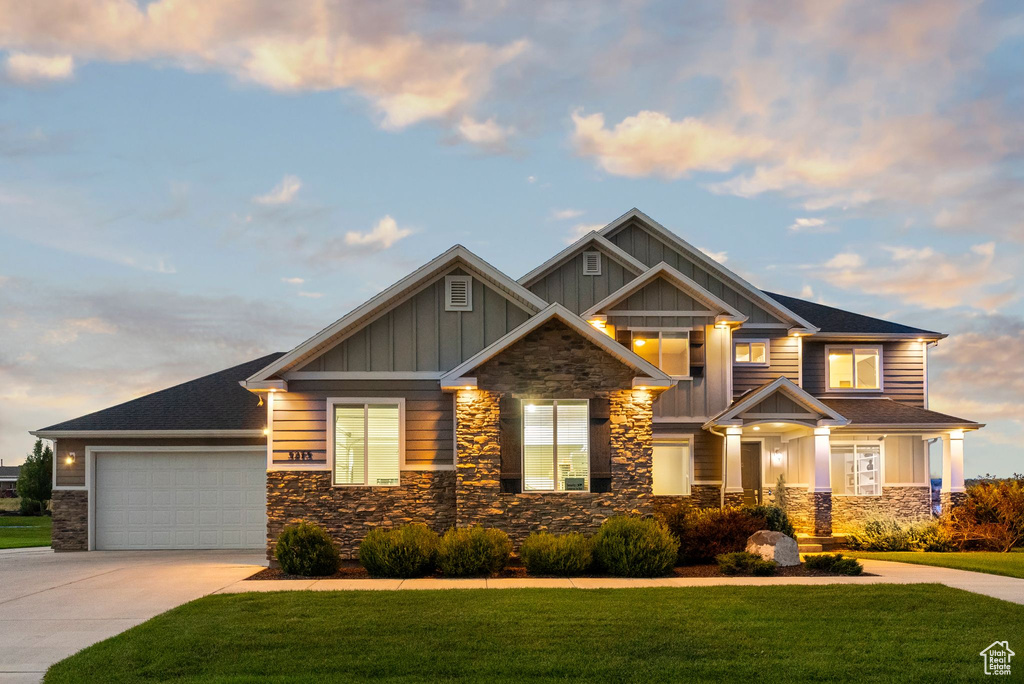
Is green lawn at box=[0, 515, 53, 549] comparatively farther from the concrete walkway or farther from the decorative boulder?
the decorative boulder

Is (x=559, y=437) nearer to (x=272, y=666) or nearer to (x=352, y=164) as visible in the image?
(x=272, y=666)

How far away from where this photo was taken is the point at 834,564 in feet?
51.4

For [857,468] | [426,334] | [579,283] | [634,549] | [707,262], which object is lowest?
[634,549]

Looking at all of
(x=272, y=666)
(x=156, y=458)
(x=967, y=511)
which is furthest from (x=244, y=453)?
(x=967, y=511)

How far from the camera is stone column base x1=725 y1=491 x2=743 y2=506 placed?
22359mm

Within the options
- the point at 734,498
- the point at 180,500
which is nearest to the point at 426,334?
the point at 180,500

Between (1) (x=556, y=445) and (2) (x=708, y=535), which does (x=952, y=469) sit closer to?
(2) (x=708, y=535)

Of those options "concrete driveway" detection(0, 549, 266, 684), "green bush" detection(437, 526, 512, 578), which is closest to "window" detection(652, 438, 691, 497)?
"green bush" detection(437, 526, 512, 578)

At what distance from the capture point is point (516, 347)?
17.5 m

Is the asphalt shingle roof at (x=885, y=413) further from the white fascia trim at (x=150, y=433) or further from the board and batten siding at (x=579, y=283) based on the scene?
the white fascia trim at (x=150, y=433)

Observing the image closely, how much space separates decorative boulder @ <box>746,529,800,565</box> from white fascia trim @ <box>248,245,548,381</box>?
612cm

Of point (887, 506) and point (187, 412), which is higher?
point (187, 412)

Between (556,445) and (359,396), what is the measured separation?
13.4ft

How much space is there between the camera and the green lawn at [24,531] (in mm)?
26609
